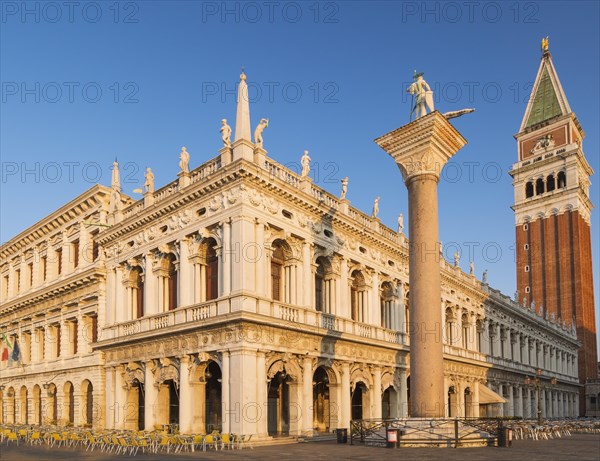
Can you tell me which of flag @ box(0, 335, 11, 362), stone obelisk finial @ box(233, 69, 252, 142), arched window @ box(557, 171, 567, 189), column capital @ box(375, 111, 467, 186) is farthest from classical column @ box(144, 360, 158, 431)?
arched window @ box(557, 171, 567, 189)

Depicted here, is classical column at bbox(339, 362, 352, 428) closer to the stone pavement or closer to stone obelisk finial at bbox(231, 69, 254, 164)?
the stone pavement

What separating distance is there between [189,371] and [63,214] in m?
18.8

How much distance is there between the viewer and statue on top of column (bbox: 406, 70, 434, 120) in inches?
985

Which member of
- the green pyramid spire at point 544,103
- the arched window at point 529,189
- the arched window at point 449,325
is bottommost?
the arched window at point 449,325

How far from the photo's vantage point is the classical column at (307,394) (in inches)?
1099

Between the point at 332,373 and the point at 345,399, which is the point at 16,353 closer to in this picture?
the point at 332,373

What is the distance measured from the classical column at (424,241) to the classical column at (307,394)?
6.66 m

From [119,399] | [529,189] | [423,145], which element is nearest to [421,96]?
[423,145]

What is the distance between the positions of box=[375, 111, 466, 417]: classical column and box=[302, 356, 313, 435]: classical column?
262 inches

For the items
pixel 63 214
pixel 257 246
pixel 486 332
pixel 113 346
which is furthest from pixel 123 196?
pixel 486 332

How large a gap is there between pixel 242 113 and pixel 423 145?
8.32m

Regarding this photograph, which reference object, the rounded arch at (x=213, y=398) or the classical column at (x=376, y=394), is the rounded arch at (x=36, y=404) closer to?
the rounded arch at (x=213, y=398)

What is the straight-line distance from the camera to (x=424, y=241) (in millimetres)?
23188

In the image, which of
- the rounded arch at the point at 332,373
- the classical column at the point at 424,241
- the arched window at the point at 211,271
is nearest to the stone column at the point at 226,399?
the arched window at the point at 211,271
